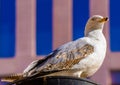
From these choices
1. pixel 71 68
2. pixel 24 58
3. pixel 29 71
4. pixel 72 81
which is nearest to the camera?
pixel 72 81

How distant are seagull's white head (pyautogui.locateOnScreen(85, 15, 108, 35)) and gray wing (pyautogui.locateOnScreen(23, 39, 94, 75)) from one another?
5.0 inches

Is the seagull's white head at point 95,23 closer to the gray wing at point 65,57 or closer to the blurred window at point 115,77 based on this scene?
the gray wing at point 65,57

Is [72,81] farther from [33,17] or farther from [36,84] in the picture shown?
[33,17]

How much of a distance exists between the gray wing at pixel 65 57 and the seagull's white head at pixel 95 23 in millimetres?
128

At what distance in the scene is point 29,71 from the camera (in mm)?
2520

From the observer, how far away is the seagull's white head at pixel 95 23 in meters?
2.97

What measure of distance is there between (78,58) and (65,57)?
0.07 meters

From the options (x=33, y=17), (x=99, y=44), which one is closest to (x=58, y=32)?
(x=33, y=17)

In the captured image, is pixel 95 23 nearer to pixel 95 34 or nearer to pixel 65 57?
pixel 95 34

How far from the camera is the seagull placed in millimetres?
2568

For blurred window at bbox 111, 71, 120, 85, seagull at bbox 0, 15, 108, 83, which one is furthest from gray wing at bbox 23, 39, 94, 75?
blurred window at bbox 111, 71, 120, 85

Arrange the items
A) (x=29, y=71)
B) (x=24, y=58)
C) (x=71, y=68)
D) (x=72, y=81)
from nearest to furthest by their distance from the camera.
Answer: (x=72, y=81)
(x=29, y=71)
(x=71, y=68)
(x=24, y=58)

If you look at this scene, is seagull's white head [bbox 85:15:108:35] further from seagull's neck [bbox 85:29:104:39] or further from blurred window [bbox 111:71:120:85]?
blurred window [bbox 111:71:120:85]

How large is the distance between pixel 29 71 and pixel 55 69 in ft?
0.38
